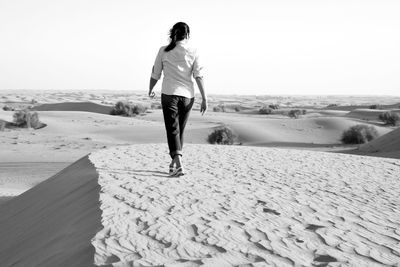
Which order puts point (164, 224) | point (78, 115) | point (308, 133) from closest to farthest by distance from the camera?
point (164, 224)
point (308, 133)
point (78, 115)

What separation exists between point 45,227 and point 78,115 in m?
31.0

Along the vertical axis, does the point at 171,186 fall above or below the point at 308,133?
above

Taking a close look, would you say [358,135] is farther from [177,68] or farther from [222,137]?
[177,68]

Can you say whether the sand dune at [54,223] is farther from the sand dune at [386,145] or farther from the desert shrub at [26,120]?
the desert shrub at [26,120]

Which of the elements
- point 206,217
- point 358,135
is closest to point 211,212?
point 206,217

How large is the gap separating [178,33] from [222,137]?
17694mm

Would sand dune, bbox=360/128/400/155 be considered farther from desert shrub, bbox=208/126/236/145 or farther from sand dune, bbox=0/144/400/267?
sand dune, bbox=0/144/400/267

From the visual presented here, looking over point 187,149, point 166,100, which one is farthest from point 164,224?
point 187,149

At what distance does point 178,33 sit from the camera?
19.8ft

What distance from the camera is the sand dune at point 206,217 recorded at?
3.31 metres

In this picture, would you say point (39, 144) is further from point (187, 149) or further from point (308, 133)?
point (308, 133)

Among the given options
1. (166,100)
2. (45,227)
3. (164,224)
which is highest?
(166,100)

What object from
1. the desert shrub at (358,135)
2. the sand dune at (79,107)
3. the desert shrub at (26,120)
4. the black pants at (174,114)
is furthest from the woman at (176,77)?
the sand dune at (79,107)

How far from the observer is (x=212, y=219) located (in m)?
4.16
